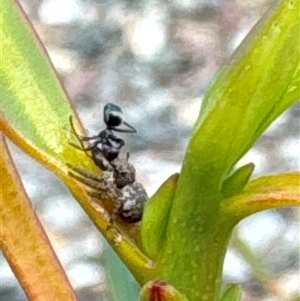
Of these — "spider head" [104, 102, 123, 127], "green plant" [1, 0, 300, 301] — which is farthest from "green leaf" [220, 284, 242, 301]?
"spider head" [104, 102, 123, 127]

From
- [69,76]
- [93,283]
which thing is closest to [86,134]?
[93,283]

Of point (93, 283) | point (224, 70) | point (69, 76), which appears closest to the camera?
point (224, 70)

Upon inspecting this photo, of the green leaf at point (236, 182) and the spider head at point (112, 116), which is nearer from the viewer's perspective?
the green leaf at point (236, 182)

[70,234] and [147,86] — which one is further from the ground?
[147,86]

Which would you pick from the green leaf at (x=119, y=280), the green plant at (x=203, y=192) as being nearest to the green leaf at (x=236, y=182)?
the green plant at (x=203, y=192)

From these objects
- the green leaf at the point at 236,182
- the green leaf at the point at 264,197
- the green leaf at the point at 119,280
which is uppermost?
the green leaf at the point at 119,280

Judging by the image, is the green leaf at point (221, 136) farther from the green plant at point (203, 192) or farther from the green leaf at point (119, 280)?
the green leaf at point (119, 280)

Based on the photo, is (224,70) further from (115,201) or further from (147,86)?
(147,86)
